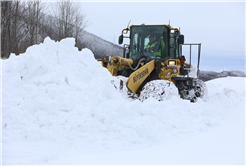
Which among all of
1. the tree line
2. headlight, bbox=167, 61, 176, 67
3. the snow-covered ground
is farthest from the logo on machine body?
the tree line

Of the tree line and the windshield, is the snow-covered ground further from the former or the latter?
the tree line

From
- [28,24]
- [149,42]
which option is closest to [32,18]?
[28,24]

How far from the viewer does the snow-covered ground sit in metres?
2.97

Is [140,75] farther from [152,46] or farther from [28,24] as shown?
[28,24]

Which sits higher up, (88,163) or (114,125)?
(114,125)

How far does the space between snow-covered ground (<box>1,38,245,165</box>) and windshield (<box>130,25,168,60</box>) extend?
245cm

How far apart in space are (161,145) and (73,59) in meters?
2.89

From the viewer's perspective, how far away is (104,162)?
2797 millimetres

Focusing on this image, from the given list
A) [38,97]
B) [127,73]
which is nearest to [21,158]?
[38,97]

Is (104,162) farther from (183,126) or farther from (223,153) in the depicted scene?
(183,126)

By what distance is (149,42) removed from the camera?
7.35 m

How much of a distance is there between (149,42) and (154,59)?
0.84 metres

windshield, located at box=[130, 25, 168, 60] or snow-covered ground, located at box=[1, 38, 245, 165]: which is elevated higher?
windshield, located at box=[130, 25, 168, 60]

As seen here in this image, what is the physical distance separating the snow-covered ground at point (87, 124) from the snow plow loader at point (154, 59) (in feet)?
5.19
